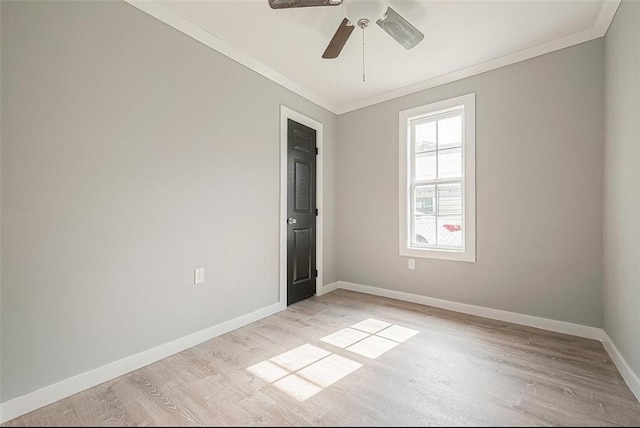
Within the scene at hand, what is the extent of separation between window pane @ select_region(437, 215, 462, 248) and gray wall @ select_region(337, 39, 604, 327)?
214 millimetres

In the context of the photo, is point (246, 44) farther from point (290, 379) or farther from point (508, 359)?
point (508, 359)

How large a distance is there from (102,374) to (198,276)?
2.67ft

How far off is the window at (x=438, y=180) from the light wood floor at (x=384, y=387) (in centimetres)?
101

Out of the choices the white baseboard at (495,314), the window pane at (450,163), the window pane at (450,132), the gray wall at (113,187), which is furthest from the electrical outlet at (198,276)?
the window pane at (450,132)

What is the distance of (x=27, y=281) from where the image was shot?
152 cm

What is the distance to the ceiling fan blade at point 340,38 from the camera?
1994 millimetres

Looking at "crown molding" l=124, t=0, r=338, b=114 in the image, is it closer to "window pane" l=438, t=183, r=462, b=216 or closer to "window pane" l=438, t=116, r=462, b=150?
"window pane" l=438, t=116, r=462, b=150

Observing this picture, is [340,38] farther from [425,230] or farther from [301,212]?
[425,230]

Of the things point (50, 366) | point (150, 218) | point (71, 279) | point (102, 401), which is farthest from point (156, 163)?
point (102, 401)

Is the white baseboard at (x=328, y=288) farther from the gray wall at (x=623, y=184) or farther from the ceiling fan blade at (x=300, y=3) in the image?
the ceiling fan blade at (x=300, y=3)

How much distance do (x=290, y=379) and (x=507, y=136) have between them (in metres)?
2.81

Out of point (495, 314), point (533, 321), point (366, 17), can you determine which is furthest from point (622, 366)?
point (366, 17)

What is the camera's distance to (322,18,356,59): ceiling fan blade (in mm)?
1994

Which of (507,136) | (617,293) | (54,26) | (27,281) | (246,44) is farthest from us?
(507,136)
